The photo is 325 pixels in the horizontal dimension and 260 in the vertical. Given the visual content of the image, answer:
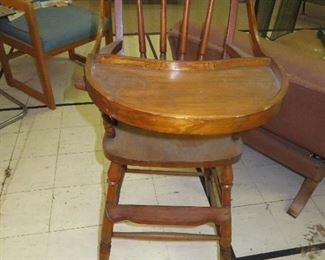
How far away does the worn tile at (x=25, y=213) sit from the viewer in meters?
1.27

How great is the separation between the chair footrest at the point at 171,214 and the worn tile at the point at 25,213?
0.50 m

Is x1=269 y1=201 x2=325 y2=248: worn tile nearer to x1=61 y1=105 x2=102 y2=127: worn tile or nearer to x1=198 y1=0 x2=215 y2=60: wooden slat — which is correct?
x1=198 y1=0 x2=215 y2=60: wooden slat

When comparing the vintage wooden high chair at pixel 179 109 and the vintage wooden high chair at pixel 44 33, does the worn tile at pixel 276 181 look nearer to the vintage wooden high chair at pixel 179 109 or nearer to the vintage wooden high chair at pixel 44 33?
the vintage wooden high chair at pixel 179 109

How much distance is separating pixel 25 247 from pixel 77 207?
0.25m

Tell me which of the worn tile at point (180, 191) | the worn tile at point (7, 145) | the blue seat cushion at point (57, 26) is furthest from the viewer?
the blue seat cushion at point (57, 26)

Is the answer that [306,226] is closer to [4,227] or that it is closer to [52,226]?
[52,226]

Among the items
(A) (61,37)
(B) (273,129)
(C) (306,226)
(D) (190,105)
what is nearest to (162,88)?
(D) (190,105)

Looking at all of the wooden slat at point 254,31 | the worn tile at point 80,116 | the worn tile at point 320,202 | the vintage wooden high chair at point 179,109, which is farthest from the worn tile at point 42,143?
the worn tile at point 320,202

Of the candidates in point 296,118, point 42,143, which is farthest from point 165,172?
point 42,143

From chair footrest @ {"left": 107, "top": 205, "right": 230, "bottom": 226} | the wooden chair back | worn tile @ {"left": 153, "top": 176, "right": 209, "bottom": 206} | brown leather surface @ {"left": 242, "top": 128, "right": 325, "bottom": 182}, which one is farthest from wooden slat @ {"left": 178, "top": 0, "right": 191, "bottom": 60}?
worn tile @ {"left": 153, "top": 176, "right": 209, "bottom": 206}

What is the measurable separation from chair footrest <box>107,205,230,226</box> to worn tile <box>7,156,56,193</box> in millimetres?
651

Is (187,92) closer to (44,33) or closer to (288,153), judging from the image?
(288,153)

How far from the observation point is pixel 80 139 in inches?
68.5

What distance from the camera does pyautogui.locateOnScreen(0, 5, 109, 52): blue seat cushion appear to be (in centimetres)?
177
